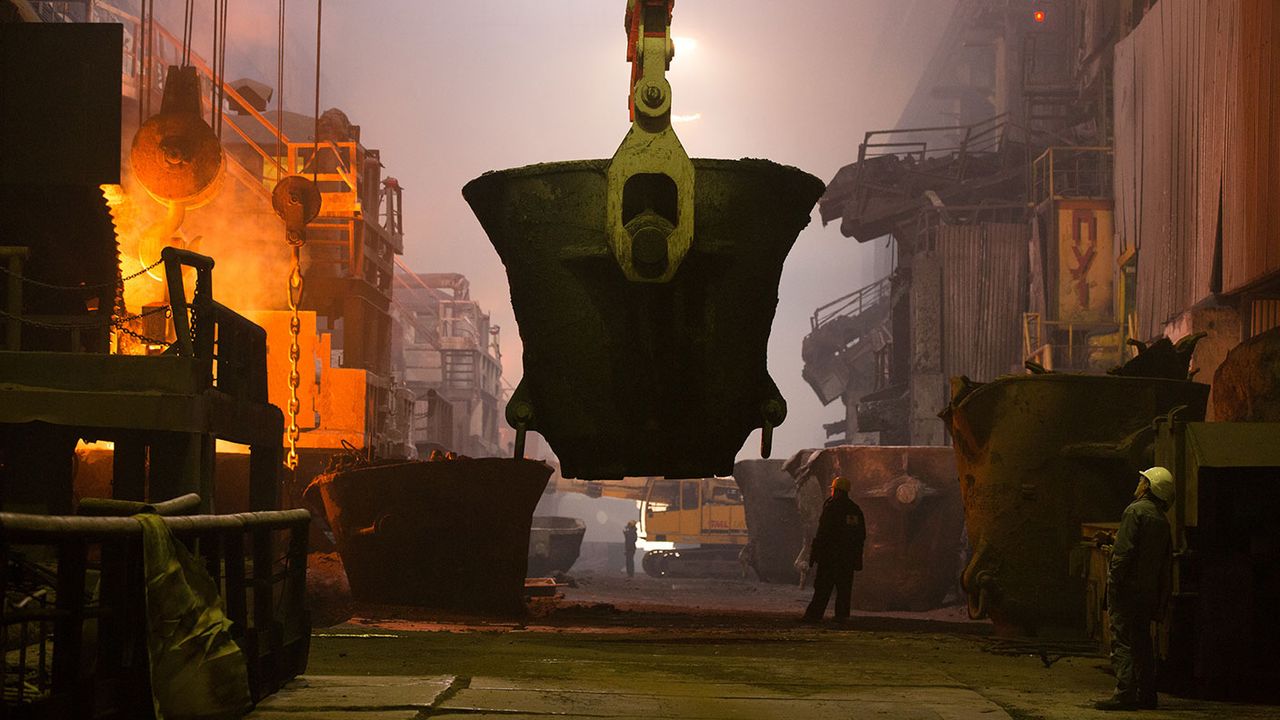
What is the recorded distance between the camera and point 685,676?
25.3 ft

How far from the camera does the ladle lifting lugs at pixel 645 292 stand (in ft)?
21.0

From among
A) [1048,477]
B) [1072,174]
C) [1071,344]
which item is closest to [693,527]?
[1071,344]

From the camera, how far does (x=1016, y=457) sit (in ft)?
36.3

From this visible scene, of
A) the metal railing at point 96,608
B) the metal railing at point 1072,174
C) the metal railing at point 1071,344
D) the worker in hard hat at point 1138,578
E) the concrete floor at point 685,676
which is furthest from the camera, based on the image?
the metal railing at point 1072,174

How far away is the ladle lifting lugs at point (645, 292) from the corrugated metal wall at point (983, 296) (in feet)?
82.7

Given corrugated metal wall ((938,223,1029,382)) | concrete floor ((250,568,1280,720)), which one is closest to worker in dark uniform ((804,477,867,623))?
concrete floor ((250,568,1280,720))

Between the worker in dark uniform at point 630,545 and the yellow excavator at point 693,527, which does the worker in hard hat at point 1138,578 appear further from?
the worker in dark uniform at point 630,545

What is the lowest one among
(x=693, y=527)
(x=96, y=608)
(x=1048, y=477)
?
(x=693, y=527)

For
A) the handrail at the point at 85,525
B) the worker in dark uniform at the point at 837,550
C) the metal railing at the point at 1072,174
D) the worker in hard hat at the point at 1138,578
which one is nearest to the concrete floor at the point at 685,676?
the worker in hard hat at the point at 1138,578

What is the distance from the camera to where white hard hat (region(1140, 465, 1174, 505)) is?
7141 millimetres

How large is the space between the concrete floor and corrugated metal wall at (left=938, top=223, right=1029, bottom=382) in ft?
64.7

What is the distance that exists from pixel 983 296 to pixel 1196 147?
46.9 feet

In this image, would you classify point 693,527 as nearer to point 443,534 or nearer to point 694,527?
point 694,527

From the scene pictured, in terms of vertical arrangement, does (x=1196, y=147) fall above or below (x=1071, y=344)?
above
